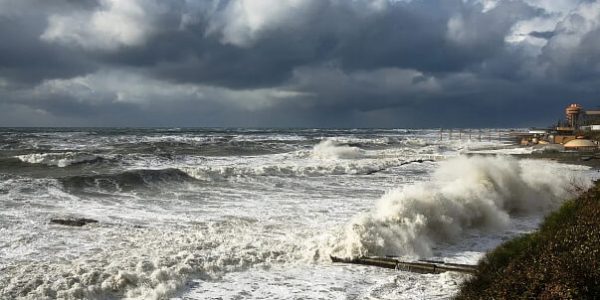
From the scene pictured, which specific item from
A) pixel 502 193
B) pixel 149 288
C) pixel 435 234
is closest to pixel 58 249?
pixel 149 288

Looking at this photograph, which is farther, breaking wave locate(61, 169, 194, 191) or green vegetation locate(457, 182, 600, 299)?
breaking wave locate(61, 169, 194, 191)

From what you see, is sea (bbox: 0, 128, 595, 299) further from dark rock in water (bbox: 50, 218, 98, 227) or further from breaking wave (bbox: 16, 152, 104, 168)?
breaking wave (bbox: 16, 152, 104, 168)

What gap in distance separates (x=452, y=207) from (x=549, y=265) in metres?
7.64

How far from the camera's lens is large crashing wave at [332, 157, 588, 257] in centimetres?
Answer: 1088

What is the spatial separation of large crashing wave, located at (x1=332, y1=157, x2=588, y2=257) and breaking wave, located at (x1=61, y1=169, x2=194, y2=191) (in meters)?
12.9

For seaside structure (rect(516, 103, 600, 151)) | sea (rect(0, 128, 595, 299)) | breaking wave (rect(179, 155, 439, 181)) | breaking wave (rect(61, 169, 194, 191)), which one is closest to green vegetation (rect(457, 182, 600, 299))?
sea (rect(0, 128, 595, 299))

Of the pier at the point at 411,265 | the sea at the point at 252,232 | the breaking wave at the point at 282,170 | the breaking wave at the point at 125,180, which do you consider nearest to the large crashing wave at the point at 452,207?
the sea at the point at 252,232

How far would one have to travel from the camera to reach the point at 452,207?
43.7 ft

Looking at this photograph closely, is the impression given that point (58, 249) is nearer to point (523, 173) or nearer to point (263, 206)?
point (263, 206)

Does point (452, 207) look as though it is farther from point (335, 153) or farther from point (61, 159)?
point (335, 153)

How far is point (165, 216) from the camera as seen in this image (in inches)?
582

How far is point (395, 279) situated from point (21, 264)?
6937 millimetres

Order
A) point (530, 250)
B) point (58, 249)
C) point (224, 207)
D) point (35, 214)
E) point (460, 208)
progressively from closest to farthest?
1. point (530, 250)
2. point (58, 249)
3. point (460, 208)
4. point (35, 214)
5. point (224, 207)

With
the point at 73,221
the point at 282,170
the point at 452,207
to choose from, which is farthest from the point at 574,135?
the point at 73,221
